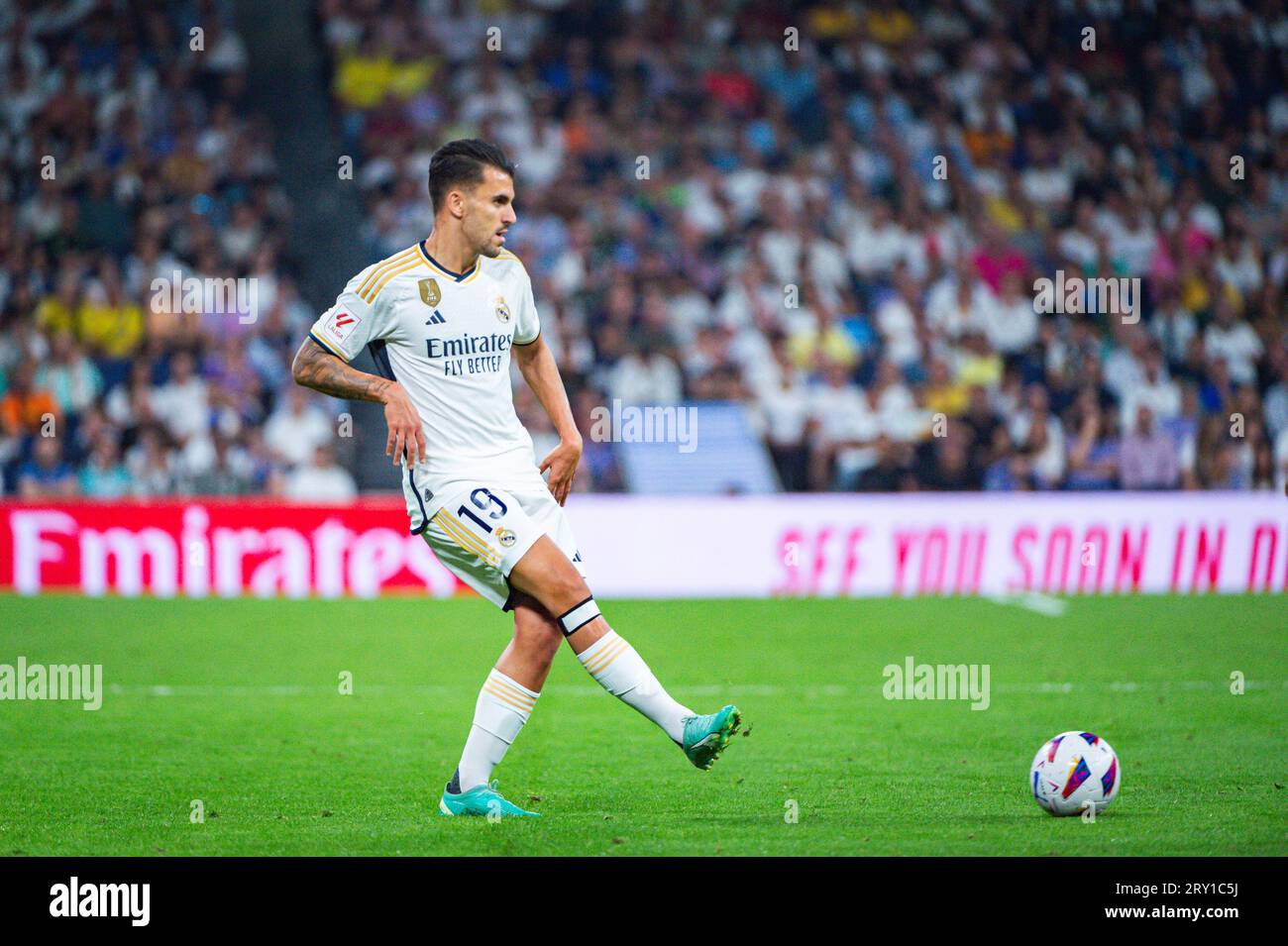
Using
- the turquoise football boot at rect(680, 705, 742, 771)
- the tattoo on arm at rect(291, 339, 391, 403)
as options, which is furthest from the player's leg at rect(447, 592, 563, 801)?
the tattoo on arm at rect(291, 339, 391, 403)

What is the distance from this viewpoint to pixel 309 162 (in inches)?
765

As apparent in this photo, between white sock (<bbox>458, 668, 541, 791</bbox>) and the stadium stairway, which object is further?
the stadium stairway

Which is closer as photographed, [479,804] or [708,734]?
[708,734]

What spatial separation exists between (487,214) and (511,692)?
5.57 ft

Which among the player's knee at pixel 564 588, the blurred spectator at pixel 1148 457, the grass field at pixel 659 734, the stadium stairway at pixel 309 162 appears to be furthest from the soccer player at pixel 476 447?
the blurred spectator at pixel 1148 457

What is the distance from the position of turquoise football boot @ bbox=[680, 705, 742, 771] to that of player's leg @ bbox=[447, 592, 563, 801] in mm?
590

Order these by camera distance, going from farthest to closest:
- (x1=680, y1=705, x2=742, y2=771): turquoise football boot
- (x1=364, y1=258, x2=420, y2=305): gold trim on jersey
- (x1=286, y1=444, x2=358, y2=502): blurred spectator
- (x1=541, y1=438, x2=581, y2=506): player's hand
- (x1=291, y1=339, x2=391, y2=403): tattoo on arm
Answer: (x1=286, y1=444, x2=358, y2=502): blurred spectator, (x1=541, y1=438, x2=581, y2=506): player's hand, (x1=364, y1=258, x2=420, y2=305): gold trim on jersey, (x1=291, y1=339, x2=391, y2=403): tattoo on arm, (x1=680, y1=705, x2=742, y2=771): turquoise football boot

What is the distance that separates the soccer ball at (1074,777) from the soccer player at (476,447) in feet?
4.26

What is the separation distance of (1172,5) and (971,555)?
33.1ft

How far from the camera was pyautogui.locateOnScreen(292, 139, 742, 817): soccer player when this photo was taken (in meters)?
6.04

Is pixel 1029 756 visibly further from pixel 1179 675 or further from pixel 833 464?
pixel 833 464

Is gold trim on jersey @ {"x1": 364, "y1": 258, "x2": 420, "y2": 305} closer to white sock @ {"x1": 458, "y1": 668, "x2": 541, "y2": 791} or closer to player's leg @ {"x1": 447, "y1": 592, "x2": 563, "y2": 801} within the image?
player's leg @ {"x1": 447, "y1": 592, "x2": 563, "y2": 801}

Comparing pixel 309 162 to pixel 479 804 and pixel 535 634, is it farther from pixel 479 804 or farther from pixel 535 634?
pixel 479 804

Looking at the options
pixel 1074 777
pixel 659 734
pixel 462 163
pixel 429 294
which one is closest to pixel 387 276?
pixel 429 294
